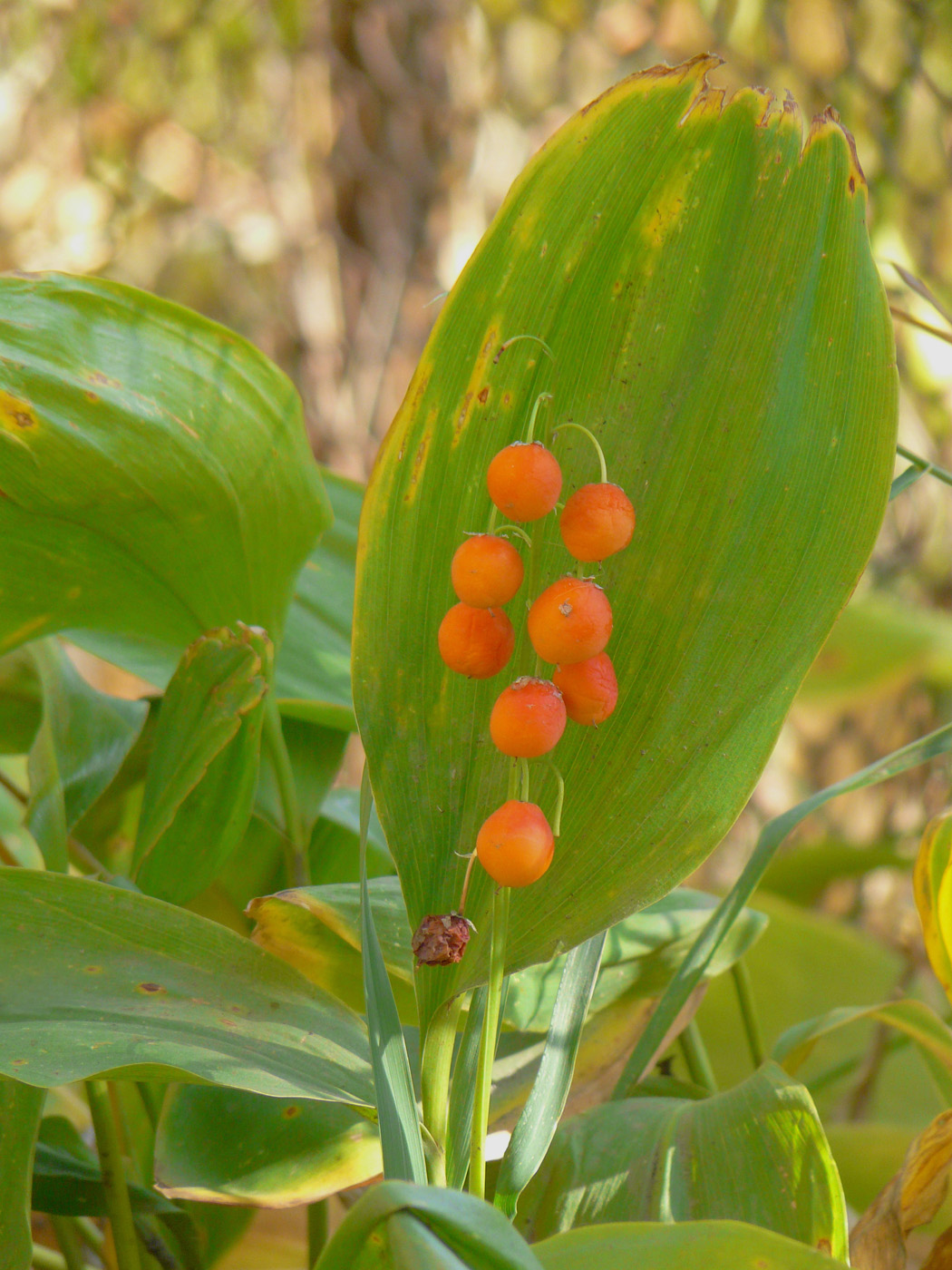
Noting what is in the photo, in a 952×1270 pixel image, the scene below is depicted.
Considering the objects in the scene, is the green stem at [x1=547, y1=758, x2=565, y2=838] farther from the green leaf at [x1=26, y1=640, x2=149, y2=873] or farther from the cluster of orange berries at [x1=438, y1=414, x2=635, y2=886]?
the green leaf at [x1=26, y1=640, x2=149, y2=873]

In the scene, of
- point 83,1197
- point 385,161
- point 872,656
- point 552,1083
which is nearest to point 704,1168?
point 552,1083

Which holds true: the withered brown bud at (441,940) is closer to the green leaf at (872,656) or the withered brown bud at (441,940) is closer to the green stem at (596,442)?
the green stem at (596,442)

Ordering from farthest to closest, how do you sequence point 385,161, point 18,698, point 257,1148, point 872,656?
point 385,161, point 872,656, point 18,698, point 257,1148

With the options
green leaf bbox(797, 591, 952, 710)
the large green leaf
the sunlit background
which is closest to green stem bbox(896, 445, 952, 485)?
the large green leaf

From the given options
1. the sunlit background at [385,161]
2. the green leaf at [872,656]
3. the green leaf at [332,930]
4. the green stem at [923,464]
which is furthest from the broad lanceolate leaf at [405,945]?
the sunlit background at [385,161]

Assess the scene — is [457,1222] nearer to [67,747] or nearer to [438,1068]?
[438,1068]

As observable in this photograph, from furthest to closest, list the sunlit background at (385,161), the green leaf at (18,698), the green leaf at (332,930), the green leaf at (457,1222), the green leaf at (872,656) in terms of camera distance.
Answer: the sunlit background at (385,161) → the green leaf at (872,656) → the green leaf at (18,698) → the green leaf at (332,930) → the green leaf at (457,1222)

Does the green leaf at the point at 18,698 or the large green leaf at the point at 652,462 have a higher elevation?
the green leaf at the point at 18,698
